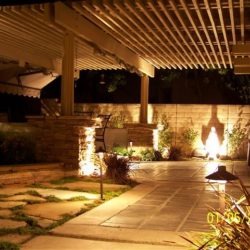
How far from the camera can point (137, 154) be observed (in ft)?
50.5

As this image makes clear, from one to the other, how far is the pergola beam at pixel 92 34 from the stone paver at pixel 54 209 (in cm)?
335

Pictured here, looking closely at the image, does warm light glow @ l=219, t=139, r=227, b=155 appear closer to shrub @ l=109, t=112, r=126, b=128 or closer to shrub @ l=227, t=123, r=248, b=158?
shrub @ l=227, t=123, r=248, b=158

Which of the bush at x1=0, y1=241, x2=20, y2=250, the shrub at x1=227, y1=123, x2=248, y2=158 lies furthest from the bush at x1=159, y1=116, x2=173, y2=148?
the bush at x1=0, y1=241, x2=20, y2=250

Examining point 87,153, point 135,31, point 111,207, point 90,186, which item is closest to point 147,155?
point 87,153

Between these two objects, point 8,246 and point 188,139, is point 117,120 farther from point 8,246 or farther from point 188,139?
point 8,246

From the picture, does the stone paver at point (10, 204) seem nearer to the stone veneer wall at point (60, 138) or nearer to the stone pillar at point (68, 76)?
the stone veneer wall at point (60, 138)

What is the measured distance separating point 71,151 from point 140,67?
211 inches

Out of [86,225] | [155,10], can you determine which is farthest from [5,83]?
[86,225]

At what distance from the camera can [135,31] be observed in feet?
34.2

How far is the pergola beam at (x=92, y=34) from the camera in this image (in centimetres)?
862

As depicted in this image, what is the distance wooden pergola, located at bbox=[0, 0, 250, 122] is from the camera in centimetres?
848

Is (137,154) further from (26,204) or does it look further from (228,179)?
(228,179)

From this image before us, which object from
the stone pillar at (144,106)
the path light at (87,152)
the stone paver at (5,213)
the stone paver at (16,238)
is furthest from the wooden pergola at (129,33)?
the stone paver at (16,238)

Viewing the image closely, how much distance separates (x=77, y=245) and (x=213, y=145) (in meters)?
11.2
